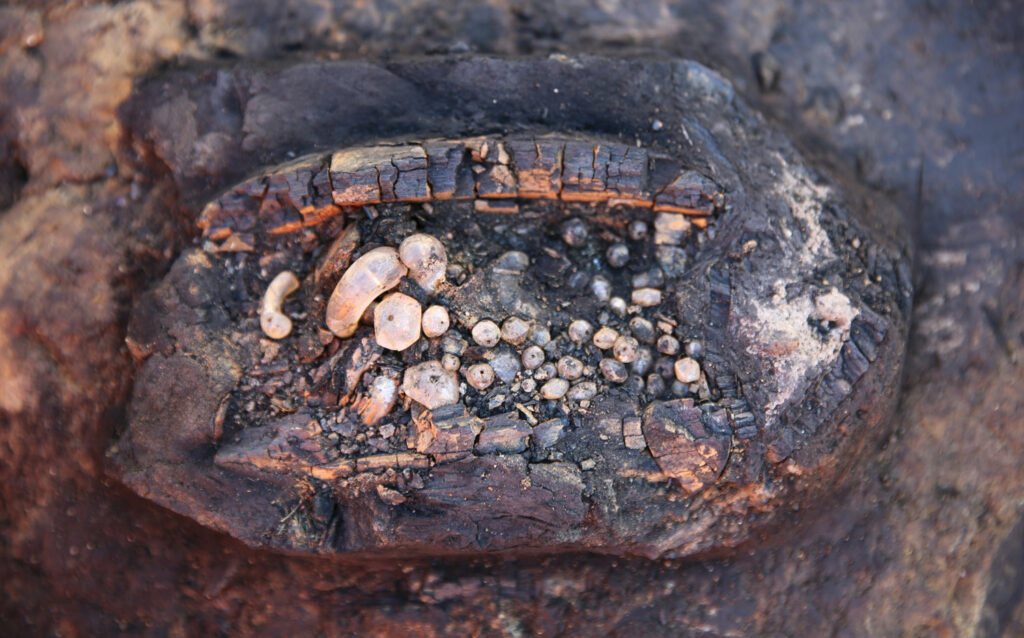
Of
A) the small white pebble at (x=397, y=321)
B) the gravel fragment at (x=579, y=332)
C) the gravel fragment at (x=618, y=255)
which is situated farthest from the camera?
the gravel fragment at (x=618, y=255)

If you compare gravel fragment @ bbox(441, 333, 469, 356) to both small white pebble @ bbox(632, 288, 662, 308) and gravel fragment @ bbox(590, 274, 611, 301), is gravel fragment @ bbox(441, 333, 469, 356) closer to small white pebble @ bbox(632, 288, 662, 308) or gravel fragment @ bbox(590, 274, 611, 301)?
gravel fragment @ bbox(590, 274, 611, 301)

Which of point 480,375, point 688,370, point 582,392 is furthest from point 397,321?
point 688,370

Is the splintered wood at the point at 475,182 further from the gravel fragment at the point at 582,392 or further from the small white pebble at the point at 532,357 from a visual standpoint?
the gravel fragment at the point at 582,392

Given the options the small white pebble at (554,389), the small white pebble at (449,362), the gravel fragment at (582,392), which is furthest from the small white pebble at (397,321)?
the gravel fragment at (582,392)

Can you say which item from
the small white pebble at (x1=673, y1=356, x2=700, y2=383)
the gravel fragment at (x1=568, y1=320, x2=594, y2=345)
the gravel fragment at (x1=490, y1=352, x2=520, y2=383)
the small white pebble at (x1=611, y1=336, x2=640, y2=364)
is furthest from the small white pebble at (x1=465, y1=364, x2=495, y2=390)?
the small white pebble at (x1=673, y1=356, x2=700, y2=383)

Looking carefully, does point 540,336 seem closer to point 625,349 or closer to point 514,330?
point 514,330
